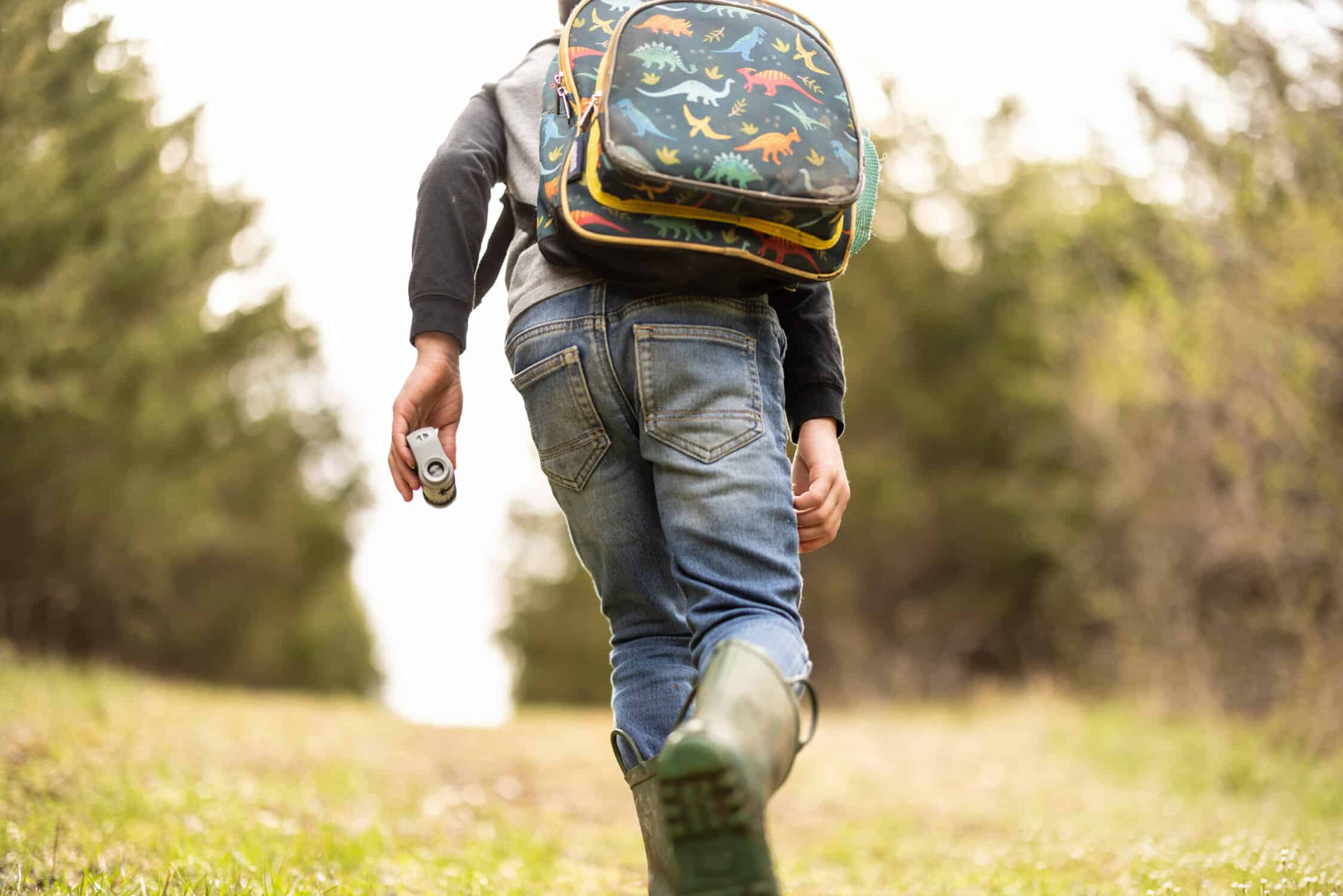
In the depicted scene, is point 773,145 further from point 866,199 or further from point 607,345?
point 607,345

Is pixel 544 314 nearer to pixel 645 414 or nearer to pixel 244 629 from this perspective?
pixel 645 414

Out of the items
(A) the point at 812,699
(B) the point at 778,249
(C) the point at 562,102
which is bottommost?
(A) the point at 812,699

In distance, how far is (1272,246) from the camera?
19.2ft

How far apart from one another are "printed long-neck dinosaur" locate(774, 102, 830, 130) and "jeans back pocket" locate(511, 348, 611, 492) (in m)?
0.48

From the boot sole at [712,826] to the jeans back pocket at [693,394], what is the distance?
48 cm

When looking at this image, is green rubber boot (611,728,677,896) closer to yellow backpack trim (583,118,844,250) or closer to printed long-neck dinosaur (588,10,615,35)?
yellow backpack trim (583,118,844,250)

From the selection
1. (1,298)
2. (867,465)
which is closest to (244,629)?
(867,465)

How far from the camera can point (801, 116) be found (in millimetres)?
1661

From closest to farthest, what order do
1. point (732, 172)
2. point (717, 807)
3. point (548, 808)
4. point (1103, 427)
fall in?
point (717, 807)
point (732, 172)
point (548, 808)
point (1103, 427)

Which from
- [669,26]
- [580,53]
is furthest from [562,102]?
[669,26]

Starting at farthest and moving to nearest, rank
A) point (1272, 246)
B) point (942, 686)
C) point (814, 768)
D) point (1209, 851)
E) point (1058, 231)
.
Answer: point (942, 686), point (1058, 231), point (814, 768), point (1272, 246), point (1209, 851)

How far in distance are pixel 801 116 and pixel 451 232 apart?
59 cm

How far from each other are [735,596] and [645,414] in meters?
0.30

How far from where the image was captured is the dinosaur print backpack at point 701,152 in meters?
1.58
